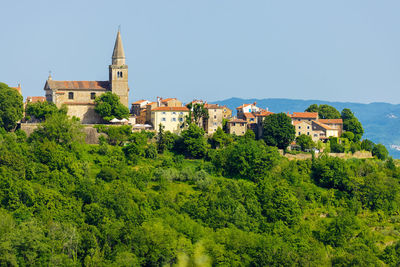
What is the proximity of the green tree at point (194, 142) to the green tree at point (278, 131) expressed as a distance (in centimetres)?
739

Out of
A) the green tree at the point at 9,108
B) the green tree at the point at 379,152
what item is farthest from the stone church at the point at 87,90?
the green tree at the point at 379,152

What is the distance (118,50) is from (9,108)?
14.8 meters

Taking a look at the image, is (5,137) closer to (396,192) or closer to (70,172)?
(70,172)

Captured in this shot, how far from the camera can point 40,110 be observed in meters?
68.1

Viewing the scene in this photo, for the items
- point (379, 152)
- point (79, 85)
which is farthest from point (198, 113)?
point (379, 152)

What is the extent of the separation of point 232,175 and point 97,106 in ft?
54.9

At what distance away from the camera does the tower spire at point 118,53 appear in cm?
7419

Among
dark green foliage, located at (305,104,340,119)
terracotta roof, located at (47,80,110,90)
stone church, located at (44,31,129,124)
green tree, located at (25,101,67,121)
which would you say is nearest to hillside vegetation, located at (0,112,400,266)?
green tree, located at (25,101,67,121)

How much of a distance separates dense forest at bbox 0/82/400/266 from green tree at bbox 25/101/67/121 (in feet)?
0.86

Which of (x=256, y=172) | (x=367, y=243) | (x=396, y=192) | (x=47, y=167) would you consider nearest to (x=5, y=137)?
(x=47, y=167)

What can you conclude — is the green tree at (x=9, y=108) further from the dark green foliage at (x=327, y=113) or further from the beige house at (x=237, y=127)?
the dark green foliage at (x=327, y=113)

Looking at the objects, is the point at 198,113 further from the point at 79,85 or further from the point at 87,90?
the point at 79,85

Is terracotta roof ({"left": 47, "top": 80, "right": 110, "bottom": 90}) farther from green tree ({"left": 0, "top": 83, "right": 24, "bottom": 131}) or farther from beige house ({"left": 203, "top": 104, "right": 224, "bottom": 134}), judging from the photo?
beige house ({"left": 203, "top": 104, "right": 224, "bottom": 134})

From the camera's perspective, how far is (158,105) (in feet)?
249
